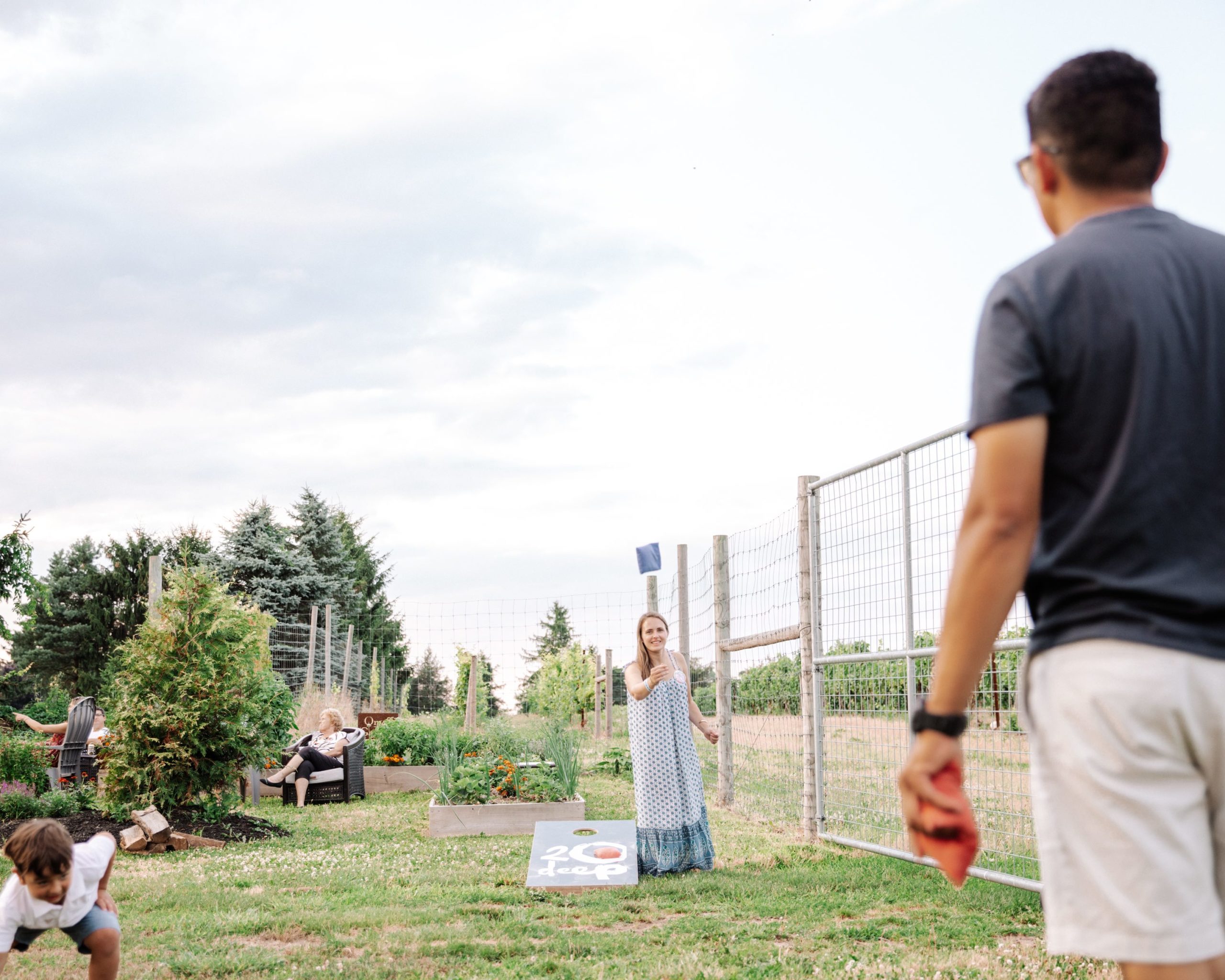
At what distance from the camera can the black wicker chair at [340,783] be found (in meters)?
11.8

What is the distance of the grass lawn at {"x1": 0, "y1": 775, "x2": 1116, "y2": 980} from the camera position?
4441mm

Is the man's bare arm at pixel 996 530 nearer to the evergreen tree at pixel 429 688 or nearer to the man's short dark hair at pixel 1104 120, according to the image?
the man's short dark hair at pixel 1104 120

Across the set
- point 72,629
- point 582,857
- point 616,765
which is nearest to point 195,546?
point 72,629

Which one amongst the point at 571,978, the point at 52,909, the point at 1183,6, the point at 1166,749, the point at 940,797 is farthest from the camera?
the point at 1183,6

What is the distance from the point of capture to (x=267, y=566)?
1321 inches

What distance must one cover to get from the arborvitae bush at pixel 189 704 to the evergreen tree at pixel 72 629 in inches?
1142

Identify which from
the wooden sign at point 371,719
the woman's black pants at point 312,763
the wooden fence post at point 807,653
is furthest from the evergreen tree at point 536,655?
the wooden fence post at point 807,653

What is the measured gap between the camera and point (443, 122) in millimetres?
9945

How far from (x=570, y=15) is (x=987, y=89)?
320 cm

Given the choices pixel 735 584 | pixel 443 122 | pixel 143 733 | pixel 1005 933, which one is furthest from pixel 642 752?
pixel 443 122

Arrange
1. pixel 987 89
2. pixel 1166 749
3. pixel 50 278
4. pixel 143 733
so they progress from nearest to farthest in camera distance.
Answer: pixel 1166 749, pixel 987 89, pixel 143 733, pixel 50 278

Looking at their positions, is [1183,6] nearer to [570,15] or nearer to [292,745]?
[570,15]

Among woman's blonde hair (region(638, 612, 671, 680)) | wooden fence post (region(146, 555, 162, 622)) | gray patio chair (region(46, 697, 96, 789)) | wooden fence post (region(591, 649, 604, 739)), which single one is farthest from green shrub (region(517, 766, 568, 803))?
wooden fence post (region(591, 649, 604, 739))

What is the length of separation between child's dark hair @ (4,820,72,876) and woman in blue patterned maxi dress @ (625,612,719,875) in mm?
3942
